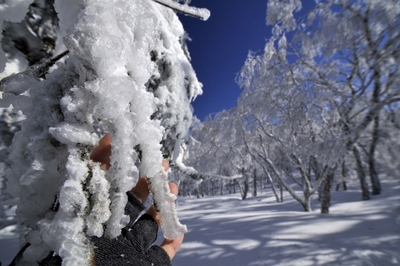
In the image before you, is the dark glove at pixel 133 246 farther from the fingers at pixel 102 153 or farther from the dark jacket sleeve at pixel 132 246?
the fingers at pixel 102 153

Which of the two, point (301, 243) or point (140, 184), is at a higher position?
point (140, 184)

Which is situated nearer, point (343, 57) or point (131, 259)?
point (131, 259)

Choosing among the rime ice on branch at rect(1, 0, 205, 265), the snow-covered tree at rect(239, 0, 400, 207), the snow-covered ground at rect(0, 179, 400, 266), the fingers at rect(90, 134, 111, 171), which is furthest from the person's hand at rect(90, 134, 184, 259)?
the snow-covered tree at rect(239, 0, 400, 207)

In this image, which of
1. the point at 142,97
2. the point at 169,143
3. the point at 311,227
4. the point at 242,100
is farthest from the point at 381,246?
the point at 242,100

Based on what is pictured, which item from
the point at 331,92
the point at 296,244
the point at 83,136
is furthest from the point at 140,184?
the point at 331,92

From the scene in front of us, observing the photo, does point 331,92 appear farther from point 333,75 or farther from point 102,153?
point 102,153

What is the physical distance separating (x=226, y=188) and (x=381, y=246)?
43723 millimetres

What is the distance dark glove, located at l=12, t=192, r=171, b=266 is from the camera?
68cm

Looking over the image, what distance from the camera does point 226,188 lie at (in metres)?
44.7

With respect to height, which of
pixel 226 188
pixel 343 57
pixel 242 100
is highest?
pixel 242 100

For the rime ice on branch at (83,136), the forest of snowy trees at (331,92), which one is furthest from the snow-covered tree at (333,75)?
the rime ice on branch at (83,136)

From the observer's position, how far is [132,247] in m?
0.81

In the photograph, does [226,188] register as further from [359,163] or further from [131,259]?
[131,259]

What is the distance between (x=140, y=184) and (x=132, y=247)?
0.28 meters
